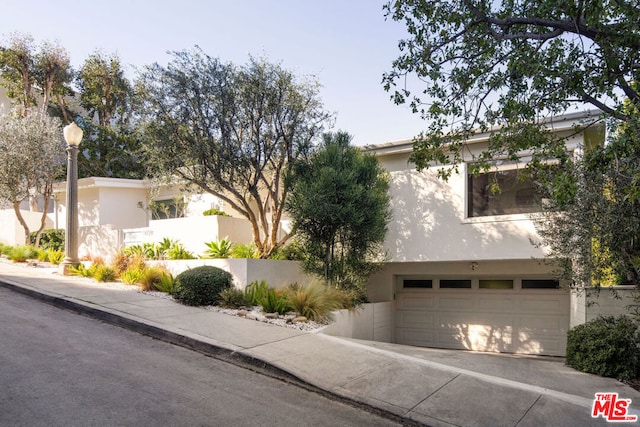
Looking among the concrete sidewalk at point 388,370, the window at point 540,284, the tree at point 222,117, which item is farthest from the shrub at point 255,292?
the window at point 540,284

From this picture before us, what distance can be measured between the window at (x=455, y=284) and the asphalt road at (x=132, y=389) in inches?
375

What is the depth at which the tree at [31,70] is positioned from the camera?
23297mm

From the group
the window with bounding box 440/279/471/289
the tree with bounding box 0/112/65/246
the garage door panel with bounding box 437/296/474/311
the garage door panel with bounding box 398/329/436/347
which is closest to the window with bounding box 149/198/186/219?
the tree with bounding box 0/112/65/246

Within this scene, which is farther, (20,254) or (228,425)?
(20,254)

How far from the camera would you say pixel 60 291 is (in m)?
11.1

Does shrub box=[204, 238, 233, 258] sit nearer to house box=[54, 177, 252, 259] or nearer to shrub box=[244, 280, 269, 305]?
house box=[54, 177, 252, 259]

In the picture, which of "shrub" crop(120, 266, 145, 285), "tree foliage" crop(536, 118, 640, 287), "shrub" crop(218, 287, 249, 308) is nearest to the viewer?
"tree foliage" crop(536, 118, 640, 287)

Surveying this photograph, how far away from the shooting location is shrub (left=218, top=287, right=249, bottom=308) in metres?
11.2

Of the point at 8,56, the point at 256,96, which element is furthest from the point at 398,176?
the point at 8,56

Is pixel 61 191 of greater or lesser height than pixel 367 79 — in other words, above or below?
below

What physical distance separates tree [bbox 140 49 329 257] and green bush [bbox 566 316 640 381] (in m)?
7.90

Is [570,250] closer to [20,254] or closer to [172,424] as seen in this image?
[172,424]

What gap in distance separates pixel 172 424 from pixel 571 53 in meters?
7.44

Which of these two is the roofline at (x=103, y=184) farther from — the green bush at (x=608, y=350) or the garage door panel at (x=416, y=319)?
the green bush at (x=608, y=350)
